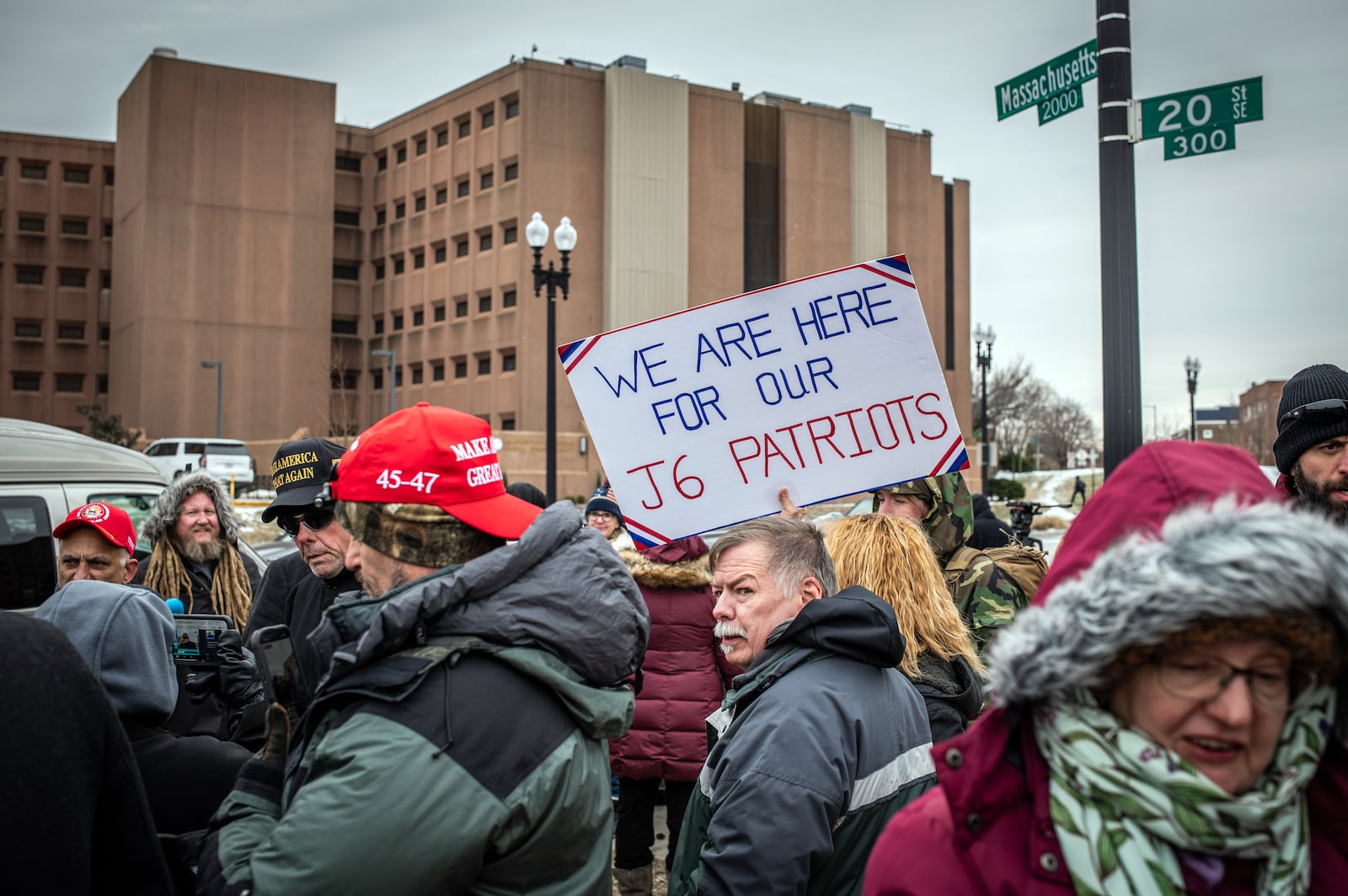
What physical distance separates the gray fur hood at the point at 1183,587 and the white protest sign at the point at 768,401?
203 cm

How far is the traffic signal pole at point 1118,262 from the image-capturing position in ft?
16.7

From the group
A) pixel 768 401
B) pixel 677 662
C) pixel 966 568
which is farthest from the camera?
pixel 677 662

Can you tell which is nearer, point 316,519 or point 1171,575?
point 1171,575

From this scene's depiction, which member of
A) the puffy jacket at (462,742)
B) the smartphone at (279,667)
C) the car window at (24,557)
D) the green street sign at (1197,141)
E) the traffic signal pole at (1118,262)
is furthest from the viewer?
the car window at (24,557)

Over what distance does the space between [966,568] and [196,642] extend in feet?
9.80

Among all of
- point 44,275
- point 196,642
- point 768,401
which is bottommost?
point 196,642

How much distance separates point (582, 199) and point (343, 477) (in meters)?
46.3

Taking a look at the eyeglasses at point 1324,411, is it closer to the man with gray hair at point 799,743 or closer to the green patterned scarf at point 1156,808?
the man with gray hair at point 799,743

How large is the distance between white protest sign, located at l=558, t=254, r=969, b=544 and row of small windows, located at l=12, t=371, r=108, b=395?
64778mm

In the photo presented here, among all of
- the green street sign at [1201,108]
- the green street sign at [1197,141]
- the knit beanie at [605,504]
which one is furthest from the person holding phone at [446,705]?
the knit beanie at [605,504]

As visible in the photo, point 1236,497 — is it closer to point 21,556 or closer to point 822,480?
point 822,480

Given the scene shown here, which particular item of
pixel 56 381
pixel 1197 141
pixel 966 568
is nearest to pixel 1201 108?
pixel 1197 141

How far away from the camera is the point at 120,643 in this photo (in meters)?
2.98

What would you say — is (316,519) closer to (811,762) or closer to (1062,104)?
(811,762)
